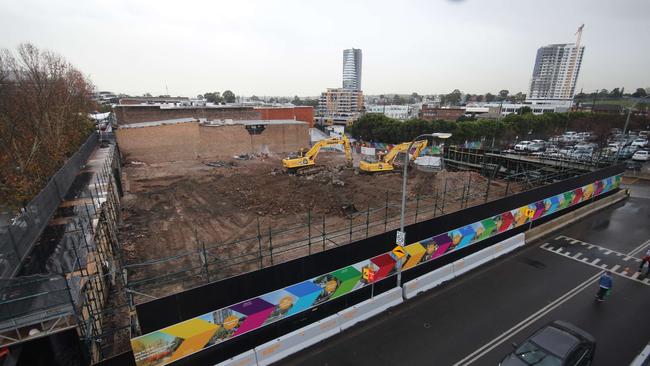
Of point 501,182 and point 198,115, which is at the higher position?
point 198,115

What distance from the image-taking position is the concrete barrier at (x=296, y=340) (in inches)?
362

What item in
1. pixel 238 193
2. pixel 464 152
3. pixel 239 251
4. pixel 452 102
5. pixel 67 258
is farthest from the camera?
pixel 452 102

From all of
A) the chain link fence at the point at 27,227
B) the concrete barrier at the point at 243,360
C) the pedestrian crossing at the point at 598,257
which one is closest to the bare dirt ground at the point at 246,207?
the concrete barrier at the point at 243,360

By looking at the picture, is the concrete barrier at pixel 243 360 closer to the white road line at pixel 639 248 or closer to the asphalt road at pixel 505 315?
the asphalt road at pixel 505 315

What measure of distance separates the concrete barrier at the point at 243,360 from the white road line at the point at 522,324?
6126 mm

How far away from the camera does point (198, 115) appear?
53.8m

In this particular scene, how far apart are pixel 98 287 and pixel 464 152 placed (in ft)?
127

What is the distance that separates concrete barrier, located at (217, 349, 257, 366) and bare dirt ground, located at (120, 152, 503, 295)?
367cm

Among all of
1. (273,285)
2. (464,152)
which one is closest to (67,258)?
(273,285)

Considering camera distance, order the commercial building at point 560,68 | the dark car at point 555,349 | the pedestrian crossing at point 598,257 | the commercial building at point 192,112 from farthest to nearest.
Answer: the commercial building at point 560,68, the commercial building at point 192,112, the pedestrian crossing at point 598,257, the dark car at point 555,349

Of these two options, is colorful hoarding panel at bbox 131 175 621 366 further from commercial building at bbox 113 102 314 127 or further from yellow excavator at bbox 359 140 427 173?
commercial building at bbox 113 102 314 127

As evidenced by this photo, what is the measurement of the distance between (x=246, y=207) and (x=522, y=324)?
18.2m

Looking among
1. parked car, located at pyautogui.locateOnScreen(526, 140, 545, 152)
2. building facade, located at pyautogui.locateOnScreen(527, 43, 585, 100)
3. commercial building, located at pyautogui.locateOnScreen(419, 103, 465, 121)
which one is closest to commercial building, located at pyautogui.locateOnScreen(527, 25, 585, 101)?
building facade, located at pyautogui.locateOnScreen(527, 43, 585, 100)

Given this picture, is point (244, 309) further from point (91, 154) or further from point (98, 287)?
point (91, 154)
